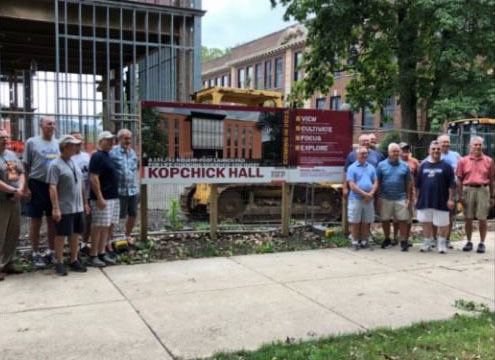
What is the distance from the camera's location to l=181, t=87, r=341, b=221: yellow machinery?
1095 centimetres

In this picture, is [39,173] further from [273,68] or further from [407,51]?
[273,68]

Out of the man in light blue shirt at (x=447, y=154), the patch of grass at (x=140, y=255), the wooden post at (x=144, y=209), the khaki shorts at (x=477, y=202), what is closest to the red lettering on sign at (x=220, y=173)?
the wooden post at (x=144, y=209)

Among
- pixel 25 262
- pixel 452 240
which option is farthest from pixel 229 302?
pixel 452 240

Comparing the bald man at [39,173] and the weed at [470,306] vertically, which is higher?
the bald man at [39,173]

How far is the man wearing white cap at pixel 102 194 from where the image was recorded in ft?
22.6

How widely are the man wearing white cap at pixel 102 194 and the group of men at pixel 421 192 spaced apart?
359 cm

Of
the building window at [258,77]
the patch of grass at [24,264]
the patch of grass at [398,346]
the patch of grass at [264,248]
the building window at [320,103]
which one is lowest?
the patch of grass at [264,248]

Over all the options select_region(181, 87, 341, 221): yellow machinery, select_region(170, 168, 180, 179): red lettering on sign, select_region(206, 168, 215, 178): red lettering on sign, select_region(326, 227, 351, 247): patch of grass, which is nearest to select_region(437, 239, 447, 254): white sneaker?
select_region(326, 227, 351, 247): patch of grass

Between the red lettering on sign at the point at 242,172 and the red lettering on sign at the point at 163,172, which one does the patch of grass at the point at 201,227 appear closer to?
the red lettering on sign at the point at 242,172

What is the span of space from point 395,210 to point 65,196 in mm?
4914

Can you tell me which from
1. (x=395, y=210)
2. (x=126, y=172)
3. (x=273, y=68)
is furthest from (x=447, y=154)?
(x=273, y=68)

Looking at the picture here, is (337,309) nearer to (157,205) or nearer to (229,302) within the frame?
(229,302)

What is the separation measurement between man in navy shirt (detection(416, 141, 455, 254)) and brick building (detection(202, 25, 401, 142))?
73.2 ft

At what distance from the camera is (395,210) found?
845cm
